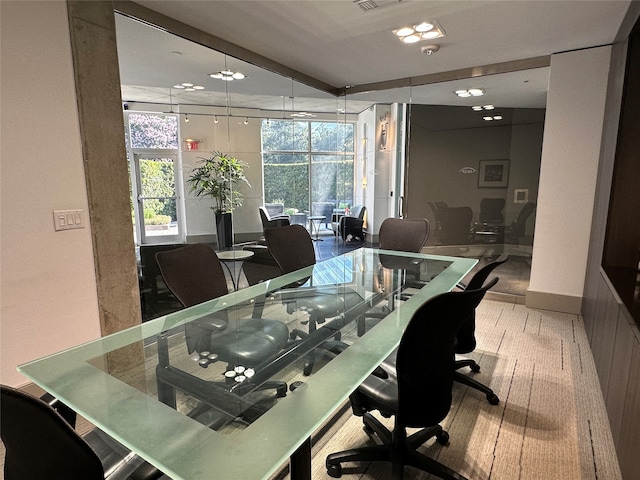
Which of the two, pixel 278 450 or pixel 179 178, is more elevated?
pixel 179 178

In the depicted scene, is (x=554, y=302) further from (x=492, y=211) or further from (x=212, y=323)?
(x=212, y=323)

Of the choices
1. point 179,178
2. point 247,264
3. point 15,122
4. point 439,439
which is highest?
point 15,122

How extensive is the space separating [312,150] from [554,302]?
14.1 feet

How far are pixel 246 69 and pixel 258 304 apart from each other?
2854 millimetres

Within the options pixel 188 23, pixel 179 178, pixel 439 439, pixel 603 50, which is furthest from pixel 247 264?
pixel 603 50

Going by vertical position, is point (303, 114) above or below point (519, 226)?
above

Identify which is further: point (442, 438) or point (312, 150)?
point (312, 150)

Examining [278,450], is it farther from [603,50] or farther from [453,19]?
[603,50]

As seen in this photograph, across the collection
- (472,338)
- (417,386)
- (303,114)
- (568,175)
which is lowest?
(472,338)

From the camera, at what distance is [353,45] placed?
3.46 metres

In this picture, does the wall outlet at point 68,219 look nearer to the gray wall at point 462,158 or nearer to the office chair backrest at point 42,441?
the office chair backrest at point 42,441

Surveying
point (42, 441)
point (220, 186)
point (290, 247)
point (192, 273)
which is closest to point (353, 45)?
point (290, 247)

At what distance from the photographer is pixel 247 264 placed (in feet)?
13.9

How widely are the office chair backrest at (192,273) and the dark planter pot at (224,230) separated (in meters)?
2.04
